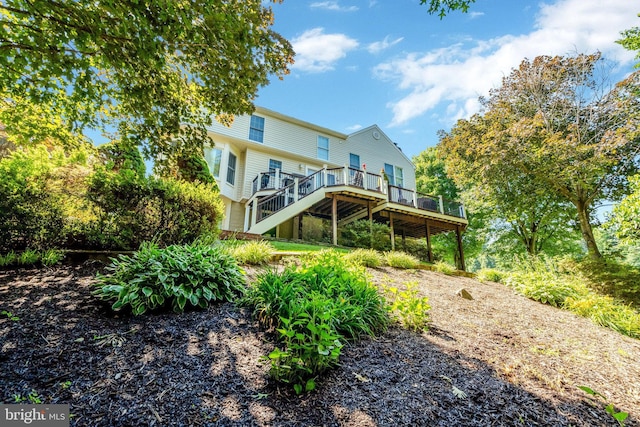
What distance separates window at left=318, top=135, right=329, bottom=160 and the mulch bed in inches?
562

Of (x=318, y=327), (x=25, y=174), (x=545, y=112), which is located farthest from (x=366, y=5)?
(x=545, y=112)

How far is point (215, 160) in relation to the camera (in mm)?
13641

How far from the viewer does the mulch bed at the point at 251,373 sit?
183 cm

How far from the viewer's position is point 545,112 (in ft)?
35.2

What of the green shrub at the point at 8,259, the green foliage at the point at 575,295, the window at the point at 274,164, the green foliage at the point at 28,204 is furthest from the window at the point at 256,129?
the green foliage at the point at 575,295

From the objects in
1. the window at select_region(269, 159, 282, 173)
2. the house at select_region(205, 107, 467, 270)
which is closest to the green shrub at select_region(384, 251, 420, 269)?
the house at select_region(205, 107, 467, 270)

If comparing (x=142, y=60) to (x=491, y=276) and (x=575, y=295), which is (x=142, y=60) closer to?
(x=575, y=295)

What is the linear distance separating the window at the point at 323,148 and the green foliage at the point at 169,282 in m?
13.8

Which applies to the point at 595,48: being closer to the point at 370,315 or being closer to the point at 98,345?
the point at 370,315

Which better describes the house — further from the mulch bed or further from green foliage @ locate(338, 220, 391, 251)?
the mulch bed

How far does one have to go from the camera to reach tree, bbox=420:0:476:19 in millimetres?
3902

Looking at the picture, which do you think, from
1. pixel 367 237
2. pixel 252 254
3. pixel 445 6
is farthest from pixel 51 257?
pixel 367 237

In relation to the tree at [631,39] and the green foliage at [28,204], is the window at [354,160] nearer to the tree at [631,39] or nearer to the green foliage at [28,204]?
the tree at [631,39]

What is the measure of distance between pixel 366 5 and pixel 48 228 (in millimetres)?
6394
